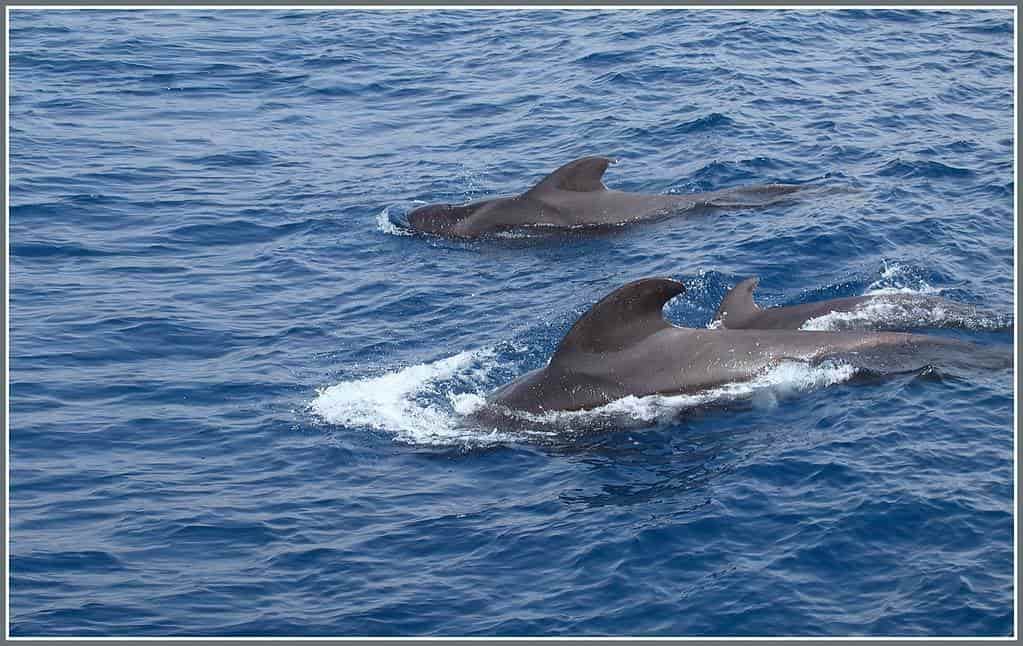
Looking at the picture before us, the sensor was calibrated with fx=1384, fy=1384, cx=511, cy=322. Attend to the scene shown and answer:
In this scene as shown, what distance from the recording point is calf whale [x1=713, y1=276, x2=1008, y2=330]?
65.3 ft

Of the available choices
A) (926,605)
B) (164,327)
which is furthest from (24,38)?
(926,605)

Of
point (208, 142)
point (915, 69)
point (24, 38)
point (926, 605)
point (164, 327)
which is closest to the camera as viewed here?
point (926, 605)

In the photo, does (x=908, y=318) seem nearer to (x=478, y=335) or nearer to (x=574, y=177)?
(x=478, y=335)

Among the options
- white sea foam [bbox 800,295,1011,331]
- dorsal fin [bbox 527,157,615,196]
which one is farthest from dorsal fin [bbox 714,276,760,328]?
dorsal fin [bbox 527,157,615,196]

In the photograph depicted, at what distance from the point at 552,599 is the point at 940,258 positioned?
473 inches

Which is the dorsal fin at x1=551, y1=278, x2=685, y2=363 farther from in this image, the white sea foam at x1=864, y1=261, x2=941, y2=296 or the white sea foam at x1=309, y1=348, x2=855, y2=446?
the white sea foam at x1=864, y1=261, x2=941, y2=296

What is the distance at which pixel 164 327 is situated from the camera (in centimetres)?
2203

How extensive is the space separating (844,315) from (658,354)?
12.1ft

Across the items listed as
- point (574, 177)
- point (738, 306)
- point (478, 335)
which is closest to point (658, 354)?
point (738, 306)

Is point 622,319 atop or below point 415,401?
atop

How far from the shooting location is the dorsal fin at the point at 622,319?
1712cm

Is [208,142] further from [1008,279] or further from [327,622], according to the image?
[327,622]

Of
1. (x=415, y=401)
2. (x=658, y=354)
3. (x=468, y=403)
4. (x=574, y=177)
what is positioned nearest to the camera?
(x=658, y=354)

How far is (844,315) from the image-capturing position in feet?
66.3
